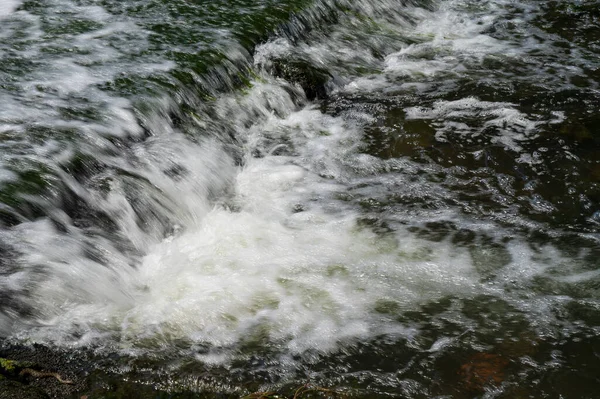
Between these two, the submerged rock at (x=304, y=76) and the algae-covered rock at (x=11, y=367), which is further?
Result: the submerged rock at (x=304, y=76)

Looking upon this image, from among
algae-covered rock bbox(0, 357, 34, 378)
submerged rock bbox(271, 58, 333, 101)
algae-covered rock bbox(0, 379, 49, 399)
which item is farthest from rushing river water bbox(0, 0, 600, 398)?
algae-covered rock bbox(0, 379, 49, 399)

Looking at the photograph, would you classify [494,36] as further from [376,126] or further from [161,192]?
[161,192]

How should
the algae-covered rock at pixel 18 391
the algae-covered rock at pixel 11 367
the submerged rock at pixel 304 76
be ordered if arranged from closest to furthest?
1. the algae-covered rock at pixel 18 391
2. the algae-covered rock at pixel 11 367
3. the submerged rock at pixel 304 76

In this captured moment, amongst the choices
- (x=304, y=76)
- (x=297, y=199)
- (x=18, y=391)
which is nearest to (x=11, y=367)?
(x=18, y=391)

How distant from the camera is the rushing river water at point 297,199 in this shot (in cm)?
394

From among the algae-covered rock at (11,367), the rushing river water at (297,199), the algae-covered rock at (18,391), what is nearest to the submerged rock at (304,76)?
the rushing river water at (297,199)

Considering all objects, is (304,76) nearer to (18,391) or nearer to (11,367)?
(11,367)

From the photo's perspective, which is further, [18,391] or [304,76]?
[304,76]

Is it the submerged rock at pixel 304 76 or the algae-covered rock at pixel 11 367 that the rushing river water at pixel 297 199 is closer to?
the submerged rock at pixel 304 76

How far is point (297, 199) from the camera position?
5770 mm

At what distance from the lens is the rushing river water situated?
394 centimetres

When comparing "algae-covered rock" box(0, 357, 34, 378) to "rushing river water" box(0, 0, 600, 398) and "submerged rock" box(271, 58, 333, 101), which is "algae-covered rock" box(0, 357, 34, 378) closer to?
"rushing river water" box(0, 0, 600, 398)

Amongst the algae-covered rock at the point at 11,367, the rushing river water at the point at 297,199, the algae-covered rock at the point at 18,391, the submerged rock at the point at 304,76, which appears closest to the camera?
the algae-covered rock at the point at 18,391

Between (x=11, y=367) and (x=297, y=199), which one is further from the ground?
(x=11, y=367)
